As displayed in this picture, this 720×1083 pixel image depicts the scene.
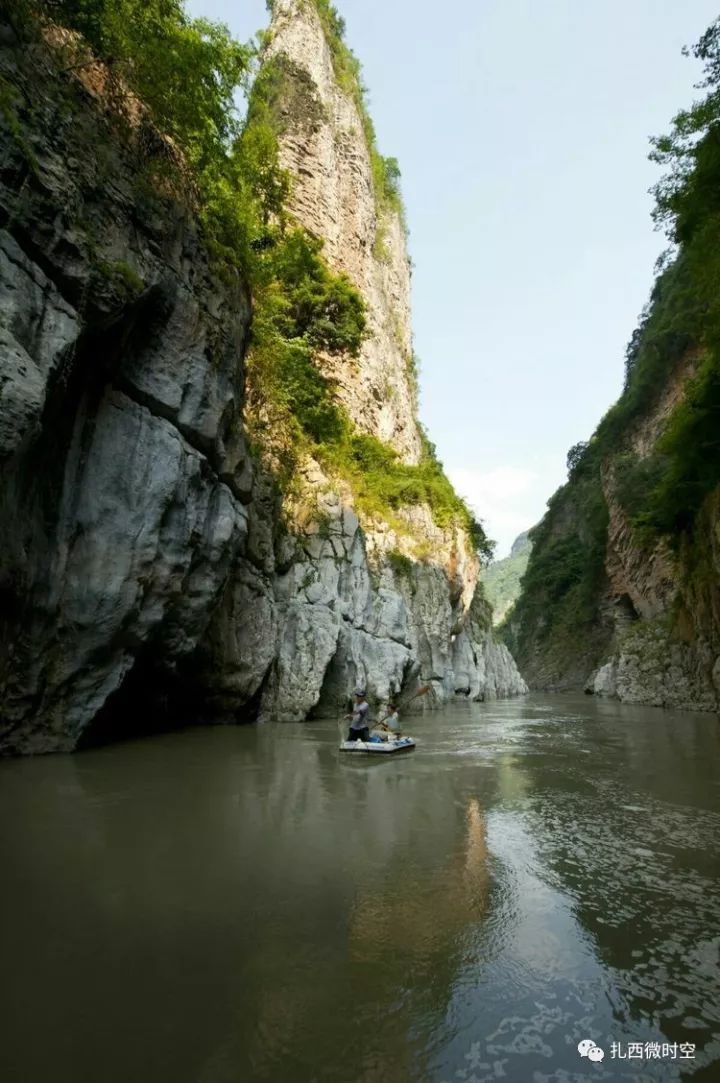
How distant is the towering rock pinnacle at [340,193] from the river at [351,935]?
25690mm

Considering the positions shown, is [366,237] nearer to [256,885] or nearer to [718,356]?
[718,356]

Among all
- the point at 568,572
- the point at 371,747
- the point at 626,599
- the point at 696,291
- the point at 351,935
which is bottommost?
the point at 351,935

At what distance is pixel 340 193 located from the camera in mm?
35781

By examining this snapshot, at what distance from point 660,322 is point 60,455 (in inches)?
1728

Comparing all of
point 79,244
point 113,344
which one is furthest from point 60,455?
point 79,244

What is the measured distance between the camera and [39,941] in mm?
3312

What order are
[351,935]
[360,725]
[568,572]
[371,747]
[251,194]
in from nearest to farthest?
[351,935]
[371,747]
[360,725]
[251,194]
[568,572]

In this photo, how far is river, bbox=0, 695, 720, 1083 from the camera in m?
2.45

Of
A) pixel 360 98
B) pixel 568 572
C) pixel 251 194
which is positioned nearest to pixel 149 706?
pixel 251 194

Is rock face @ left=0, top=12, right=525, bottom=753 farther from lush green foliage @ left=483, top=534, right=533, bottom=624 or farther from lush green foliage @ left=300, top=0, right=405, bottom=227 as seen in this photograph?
lush green foliage @ left=483, top=534, right=533, bottom=624

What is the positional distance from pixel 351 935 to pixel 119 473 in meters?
8.60

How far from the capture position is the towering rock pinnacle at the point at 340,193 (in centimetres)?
→ 3294

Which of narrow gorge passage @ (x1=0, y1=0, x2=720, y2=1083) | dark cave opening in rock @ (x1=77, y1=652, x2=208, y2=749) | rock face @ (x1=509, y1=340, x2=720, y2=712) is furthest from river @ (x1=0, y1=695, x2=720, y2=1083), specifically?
rock face @ (x1=509, y1=340, x2=720, y2=712)

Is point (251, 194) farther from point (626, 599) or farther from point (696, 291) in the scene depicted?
point (626, 599)
